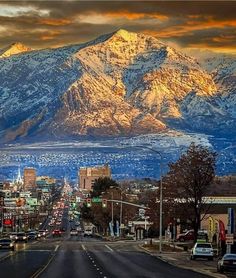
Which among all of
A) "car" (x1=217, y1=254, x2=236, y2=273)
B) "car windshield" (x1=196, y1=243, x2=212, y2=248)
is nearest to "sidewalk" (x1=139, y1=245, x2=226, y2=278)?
"car" (x1=217, y1=254, x2=236, y2=273)

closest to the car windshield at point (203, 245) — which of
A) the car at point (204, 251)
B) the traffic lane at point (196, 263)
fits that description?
the car at point (204, 251)

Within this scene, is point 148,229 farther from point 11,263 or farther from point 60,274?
point 60,274

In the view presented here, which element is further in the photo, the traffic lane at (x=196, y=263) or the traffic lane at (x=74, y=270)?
the traffic lane at (x=196, y=263)

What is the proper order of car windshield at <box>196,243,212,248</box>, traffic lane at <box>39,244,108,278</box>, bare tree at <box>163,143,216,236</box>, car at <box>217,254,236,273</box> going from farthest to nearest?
bare tree at <box>163,143,216,236</box>
car windshield at <box>196,243,212,248</box>
car at <box>217,254,236,273</box>
traffic lane at <box>39,244,108,278</box>

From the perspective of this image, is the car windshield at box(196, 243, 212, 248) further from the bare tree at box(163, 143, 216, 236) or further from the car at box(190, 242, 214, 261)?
the bare tree at box(163, 143, 216, 236)

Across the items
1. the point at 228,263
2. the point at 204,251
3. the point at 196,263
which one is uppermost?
the point at 204,251

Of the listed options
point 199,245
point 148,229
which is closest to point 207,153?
point 199,245

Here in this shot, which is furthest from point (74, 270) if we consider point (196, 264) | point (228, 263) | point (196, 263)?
point (196, 263)

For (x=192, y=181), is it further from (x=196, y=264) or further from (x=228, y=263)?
(x=228, y=263)

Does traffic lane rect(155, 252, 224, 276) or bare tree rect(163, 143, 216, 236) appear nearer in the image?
traffic lane rect(155, 252, 224, 276)

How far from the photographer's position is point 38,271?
66.7 metres

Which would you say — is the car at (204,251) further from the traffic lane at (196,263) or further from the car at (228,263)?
the car at (228,263)

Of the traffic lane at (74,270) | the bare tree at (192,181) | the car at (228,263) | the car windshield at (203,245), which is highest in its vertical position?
the bare tree at (192,181)

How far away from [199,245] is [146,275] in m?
27.7
